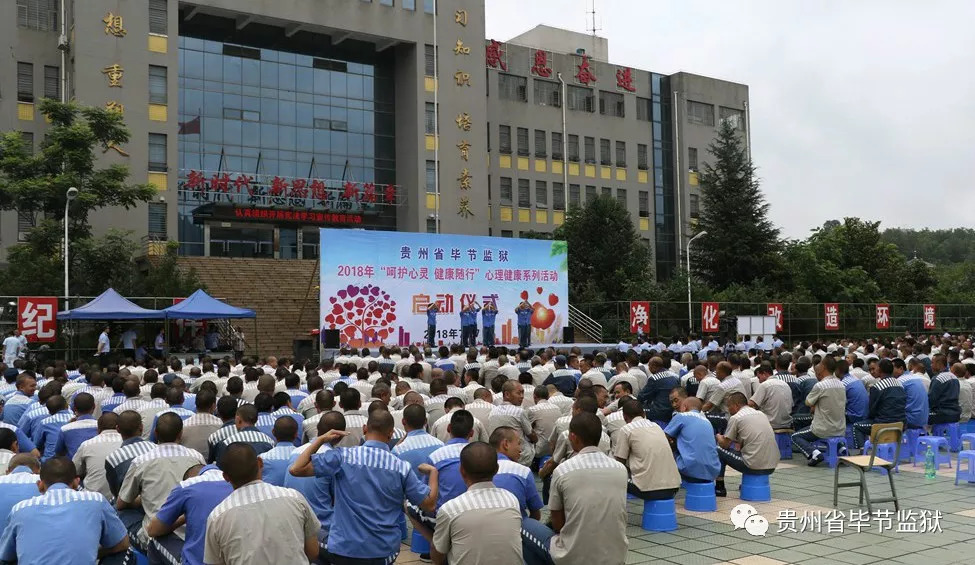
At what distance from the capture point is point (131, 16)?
3300cm

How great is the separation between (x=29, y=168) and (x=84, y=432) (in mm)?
23844

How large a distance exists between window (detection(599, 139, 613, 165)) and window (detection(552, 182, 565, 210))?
3205mm

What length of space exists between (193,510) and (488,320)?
74.7 ft

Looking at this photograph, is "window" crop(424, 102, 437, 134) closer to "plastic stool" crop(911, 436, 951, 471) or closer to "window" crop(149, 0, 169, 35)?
"window" crop(149, 0, 169, 35)

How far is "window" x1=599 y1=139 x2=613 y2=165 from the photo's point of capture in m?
48.3

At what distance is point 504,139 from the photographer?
44.9m

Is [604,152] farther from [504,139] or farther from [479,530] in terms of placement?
[479,530]

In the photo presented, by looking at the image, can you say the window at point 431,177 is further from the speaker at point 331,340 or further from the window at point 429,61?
the speaker at point 331,340

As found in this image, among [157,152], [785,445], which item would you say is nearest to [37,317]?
[157,152]

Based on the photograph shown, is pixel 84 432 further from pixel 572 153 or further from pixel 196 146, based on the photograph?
pixel 572 153

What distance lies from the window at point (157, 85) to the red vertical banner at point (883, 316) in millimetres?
30985

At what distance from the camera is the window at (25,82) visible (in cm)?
3422

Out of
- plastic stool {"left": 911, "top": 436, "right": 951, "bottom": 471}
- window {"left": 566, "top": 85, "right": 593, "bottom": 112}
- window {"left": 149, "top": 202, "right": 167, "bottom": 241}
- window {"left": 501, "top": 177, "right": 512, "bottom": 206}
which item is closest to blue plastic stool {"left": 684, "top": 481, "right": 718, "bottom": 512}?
plastic stool {"left": 911, "top": 436, "right": 951, "bottom": 471}

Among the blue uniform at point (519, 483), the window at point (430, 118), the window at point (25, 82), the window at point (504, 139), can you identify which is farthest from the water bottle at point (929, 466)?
the window at point (504, 139)
